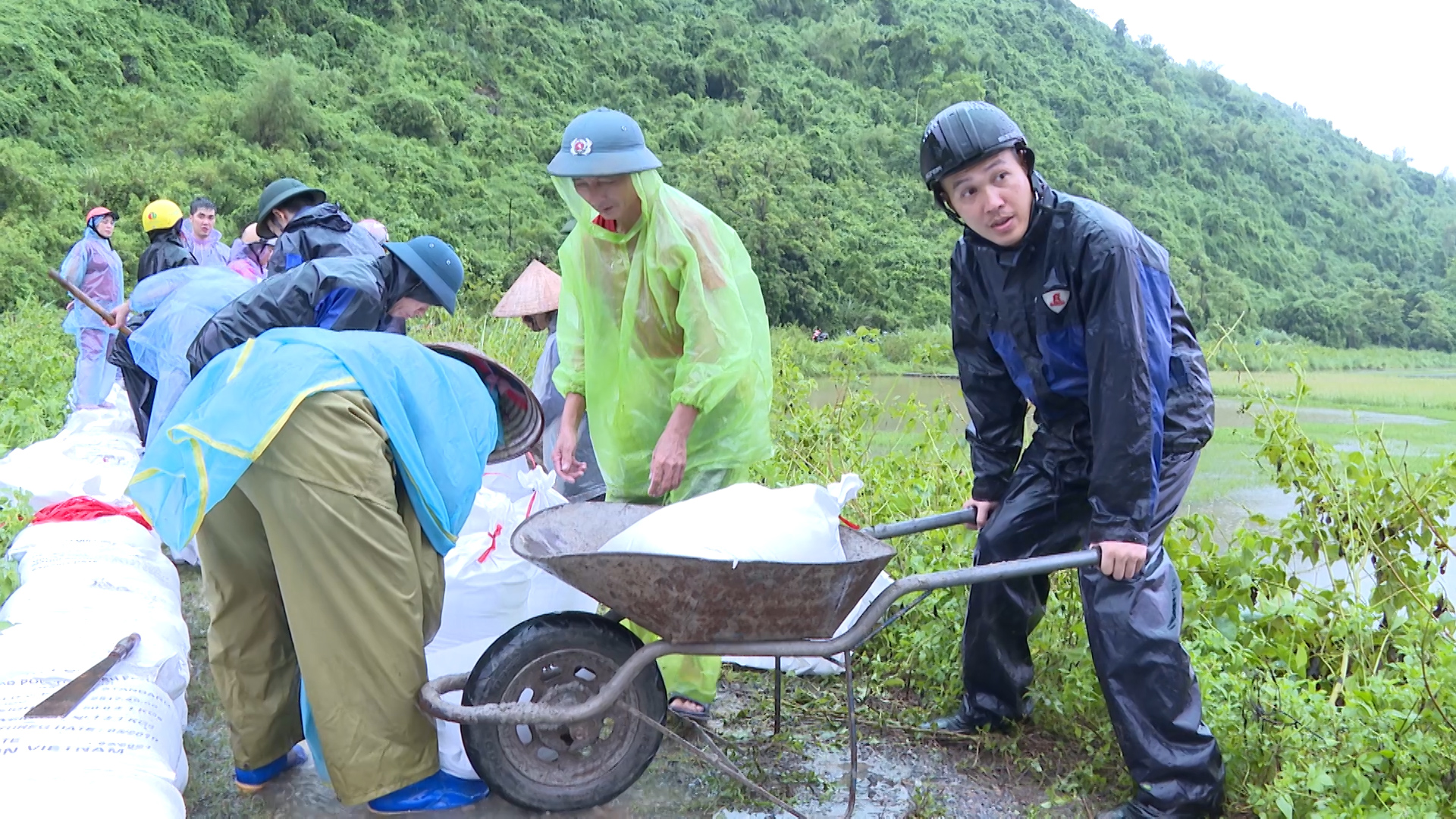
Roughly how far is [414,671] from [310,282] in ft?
4.63

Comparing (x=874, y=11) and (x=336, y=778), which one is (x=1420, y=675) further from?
(x=874, y=11)

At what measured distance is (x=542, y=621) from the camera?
238cm

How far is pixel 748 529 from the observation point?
208cm

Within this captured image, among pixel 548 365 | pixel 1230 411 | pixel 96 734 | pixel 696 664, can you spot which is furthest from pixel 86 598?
pixel 1230 411

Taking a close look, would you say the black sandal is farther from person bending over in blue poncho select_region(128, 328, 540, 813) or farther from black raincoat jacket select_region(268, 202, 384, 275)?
black raincoat jacket select_region(268, 202, 384, 275)

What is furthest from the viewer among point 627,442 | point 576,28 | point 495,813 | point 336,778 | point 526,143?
point 576,28

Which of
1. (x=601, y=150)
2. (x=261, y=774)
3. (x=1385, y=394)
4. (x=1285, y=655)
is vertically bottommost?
(x=1385, y=394)

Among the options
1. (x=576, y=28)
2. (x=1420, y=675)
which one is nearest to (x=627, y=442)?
(x=1420, y=675)

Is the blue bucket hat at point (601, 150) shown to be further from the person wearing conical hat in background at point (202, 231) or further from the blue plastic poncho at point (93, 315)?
the person wearing conical hat in background at point (202, 231)

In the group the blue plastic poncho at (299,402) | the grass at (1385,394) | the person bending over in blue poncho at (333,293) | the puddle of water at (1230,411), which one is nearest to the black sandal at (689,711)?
the blue plastic poncho at (299,402)

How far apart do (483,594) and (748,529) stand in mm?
1299

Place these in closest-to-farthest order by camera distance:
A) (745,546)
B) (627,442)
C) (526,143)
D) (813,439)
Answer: (745,546)
(627,442)
(813,439)
(526,143)

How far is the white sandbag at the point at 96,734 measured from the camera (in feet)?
6.10

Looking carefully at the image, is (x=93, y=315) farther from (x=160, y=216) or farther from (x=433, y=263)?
(x=433, y=263)
